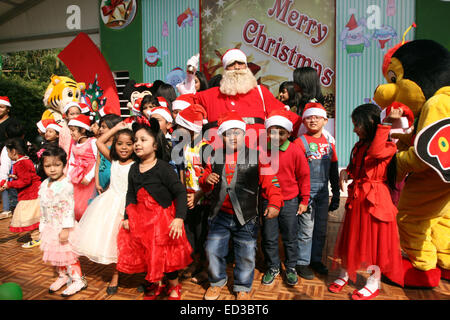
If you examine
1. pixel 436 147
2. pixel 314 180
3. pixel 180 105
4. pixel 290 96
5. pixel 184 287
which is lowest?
pixel 184 287

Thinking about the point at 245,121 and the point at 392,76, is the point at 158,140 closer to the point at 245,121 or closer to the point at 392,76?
the point at 245,121

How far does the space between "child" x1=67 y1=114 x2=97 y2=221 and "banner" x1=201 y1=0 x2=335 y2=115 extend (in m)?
5.32

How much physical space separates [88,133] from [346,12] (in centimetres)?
630

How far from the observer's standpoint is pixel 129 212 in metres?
2.56

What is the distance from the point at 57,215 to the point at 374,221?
102 inches

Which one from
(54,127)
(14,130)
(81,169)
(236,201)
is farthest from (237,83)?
(14,130)

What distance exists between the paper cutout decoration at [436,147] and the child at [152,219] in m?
1.82

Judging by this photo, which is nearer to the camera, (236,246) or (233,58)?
(236,246)

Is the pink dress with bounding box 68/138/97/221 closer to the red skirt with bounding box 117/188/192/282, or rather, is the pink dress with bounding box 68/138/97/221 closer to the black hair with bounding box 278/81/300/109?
the red skirt with bounding box 117/188/192/282

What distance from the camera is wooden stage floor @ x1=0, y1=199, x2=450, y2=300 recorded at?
2678 millimetres

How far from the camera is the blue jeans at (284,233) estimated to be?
2861mm

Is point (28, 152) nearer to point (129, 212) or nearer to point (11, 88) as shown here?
point (129, 212)

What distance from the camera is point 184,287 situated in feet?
9.44

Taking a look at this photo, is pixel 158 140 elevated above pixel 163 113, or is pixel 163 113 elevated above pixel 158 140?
pixel 163 113
